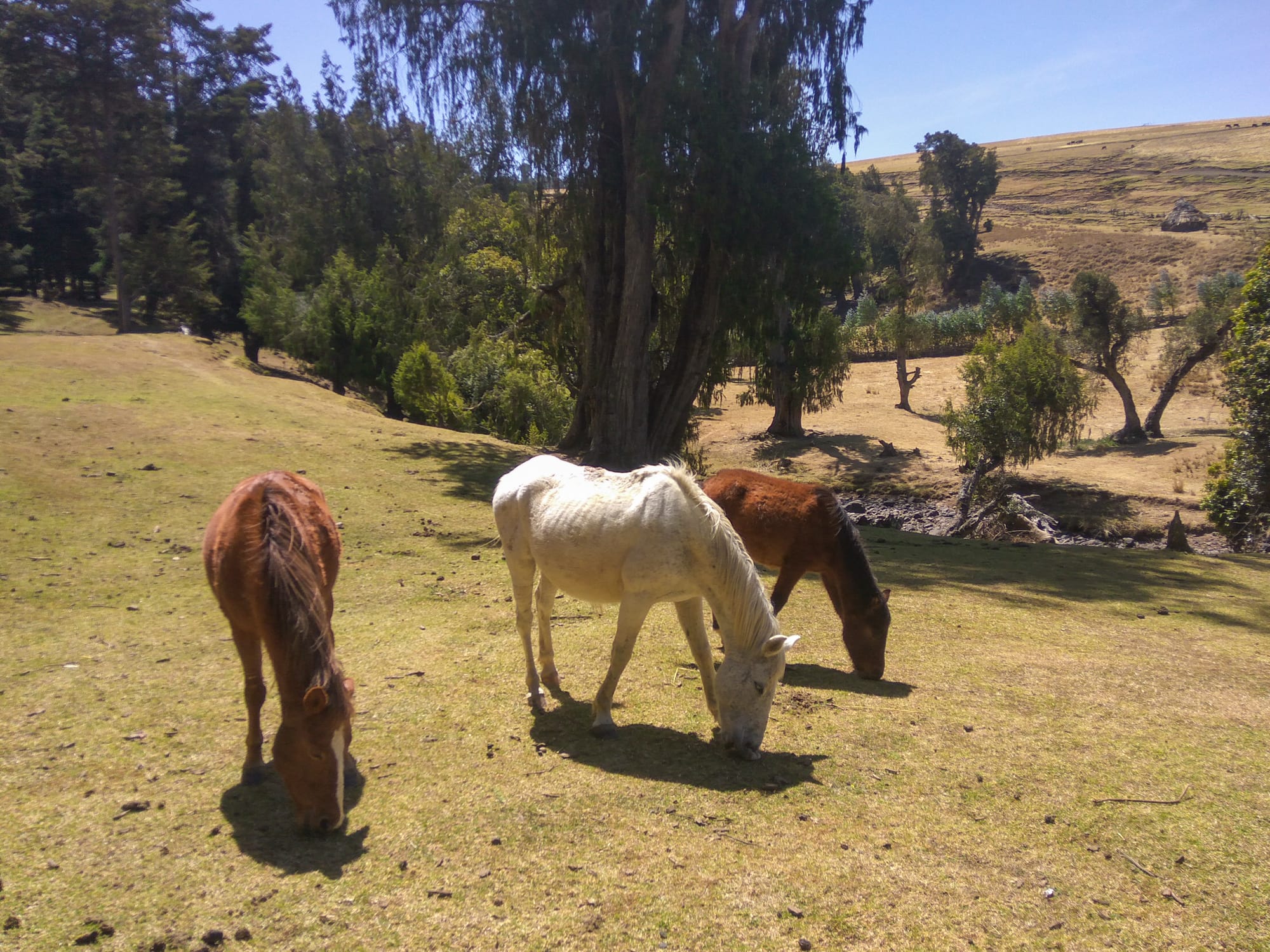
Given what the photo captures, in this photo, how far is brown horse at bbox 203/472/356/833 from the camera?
4.03m

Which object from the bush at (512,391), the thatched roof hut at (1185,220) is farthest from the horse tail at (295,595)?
the thatched roof hut at (1185,220)

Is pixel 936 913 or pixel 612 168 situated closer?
pixel 936 913

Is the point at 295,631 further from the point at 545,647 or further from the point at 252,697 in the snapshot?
the point at 545,647

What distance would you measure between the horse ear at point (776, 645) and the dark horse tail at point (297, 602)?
8.57 feet

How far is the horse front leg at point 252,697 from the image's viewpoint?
4664 mm

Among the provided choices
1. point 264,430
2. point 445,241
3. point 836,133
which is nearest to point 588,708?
point 264,430

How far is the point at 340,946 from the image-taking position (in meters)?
3.45

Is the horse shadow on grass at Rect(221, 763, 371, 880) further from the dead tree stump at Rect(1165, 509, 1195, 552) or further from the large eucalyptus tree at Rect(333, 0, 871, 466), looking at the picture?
the dead tree stump at Rect(1165, 509, 1195, 552)

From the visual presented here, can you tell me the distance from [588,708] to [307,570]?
8.28 feet

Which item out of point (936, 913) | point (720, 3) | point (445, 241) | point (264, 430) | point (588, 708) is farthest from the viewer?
point (445, 241)

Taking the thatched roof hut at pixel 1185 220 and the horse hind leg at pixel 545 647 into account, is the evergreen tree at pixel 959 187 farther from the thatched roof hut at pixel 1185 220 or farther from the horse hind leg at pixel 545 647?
the horse hind leg at pixel 545 647

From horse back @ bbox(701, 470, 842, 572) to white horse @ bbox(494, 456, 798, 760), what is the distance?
1.87 metres

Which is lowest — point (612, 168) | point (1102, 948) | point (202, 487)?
point (1102, 948)

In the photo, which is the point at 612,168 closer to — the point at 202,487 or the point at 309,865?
the point at 202,487
